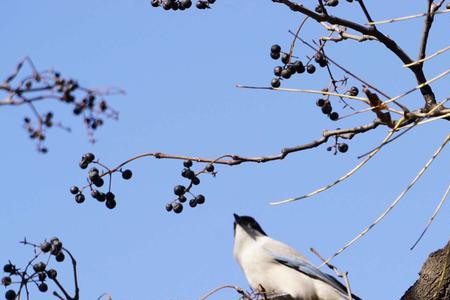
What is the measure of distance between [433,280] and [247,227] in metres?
2.47

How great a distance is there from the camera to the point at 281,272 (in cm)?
558

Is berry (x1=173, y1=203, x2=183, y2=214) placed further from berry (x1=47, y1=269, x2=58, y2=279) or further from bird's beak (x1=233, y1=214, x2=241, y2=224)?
bird's beak (x1=233, y1=214, x2=241, y2=224)

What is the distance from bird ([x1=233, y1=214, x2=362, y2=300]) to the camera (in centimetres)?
544

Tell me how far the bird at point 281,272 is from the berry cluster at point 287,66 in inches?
60.7

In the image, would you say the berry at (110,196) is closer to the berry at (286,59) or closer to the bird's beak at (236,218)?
the berry at (286,59)

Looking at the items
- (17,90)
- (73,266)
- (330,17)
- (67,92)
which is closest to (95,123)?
(67,92)

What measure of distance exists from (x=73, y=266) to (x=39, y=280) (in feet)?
0.79

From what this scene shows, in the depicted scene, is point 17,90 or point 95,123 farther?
point 95,123

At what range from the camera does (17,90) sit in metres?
1.94

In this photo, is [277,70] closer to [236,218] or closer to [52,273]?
[52,273]

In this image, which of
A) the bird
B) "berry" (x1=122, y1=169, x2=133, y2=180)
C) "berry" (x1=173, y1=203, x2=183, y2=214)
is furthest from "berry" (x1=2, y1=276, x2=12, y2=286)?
the bird

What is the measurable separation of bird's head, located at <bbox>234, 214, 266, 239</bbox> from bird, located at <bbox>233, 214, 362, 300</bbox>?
35 mm

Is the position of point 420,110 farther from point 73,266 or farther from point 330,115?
point 73,266

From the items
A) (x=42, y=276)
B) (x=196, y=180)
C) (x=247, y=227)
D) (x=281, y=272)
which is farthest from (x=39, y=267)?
(x=247, y=227)
